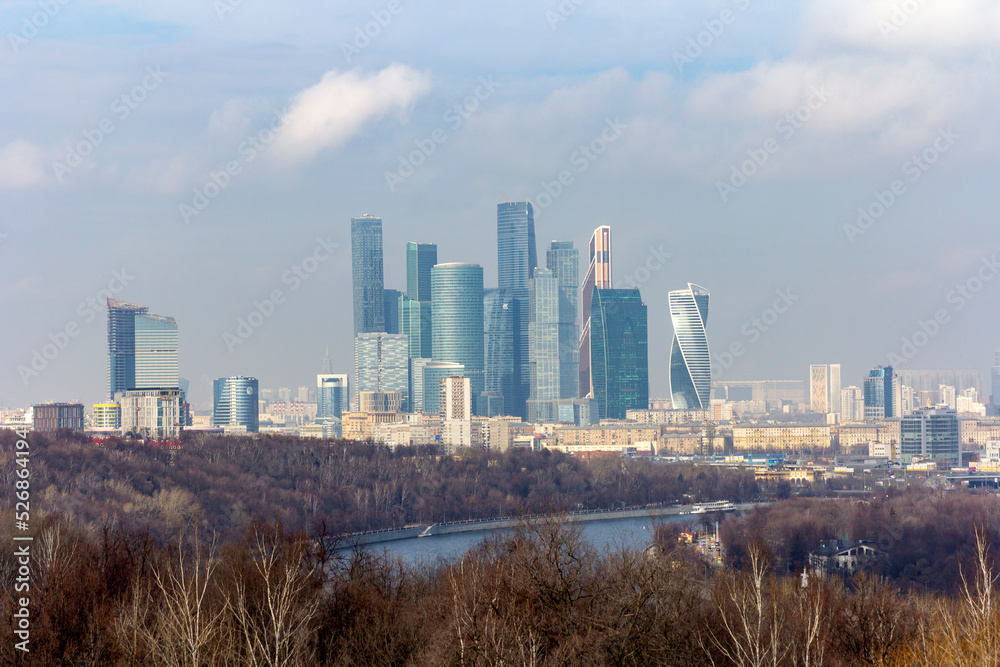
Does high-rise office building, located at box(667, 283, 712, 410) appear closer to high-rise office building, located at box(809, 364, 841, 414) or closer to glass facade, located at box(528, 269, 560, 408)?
glass facade, located at box(528, 269, 560, 408)

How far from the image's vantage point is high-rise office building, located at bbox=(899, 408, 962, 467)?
8100 cm

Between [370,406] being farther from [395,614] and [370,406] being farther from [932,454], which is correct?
[395,614]

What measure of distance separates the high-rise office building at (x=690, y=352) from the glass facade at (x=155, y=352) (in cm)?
5104

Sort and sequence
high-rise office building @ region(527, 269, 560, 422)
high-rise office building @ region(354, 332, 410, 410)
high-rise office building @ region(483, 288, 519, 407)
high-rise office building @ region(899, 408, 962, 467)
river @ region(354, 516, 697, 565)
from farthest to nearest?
high-rise office building @ region(354, 332, 410, 410) < high-rise office building @ region(483, 288, 519, 407) < high-rise office building @ region(527, 269, 560, 422) < high-rise office building @ region(899, 408, 962, 467) < river @ region(354, 516, 697, 565)

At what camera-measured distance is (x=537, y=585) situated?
13.0 m

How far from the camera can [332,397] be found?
161 meters

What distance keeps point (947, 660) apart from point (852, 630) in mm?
4984

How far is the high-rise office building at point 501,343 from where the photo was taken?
13750 centimetres

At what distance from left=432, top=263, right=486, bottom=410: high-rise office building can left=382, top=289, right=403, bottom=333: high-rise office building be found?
41.9 feet

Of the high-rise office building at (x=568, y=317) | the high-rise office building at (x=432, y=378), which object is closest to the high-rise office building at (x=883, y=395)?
the high-rise office building at (x=568, y=317)

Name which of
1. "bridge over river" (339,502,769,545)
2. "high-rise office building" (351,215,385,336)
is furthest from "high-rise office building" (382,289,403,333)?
"bridge over river" (339,502,769,545)

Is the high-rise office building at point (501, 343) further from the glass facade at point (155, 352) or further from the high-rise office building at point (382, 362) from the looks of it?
the glass facade at point (155, 352)

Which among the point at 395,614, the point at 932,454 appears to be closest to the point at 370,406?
the point at 932,454

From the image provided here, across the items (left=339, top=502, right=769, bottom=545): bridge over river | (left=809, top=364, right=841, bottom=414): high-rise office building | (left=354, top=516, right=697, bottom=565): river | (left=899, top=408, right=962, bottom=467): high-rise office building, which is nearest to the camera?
(left=354, top=516, right=697, bottom=565): river
